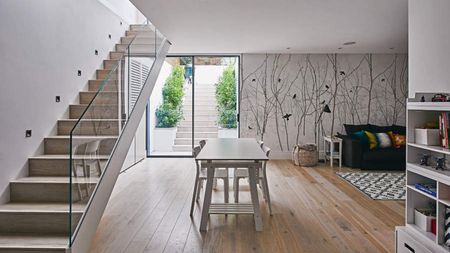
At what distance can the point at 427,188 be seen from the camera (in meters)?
2.61

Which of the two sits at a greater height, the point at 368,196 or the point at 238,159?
the point at 238,159

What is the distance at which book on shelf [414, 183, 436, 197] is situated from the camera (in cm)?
252

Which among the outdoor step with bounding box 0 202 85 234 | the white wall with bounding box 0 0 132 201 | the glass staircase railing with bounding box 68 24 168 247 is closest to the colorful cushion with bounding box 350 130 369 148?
the glass staircase railing with bounding box 68 24 168 247

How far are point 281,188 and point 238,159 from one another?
220 centimetres

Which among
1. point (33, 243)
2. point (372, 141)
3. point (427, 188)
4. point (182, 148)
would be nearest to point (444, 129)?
point (427, 188)

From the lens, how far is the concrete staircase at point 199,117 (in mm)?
8948

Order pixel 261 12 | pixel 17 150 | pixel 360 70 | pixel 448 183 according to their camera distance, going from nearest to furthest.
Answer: pixel 448 183 → pixel 17 150 → pixel 261 12 → pixel 360 70

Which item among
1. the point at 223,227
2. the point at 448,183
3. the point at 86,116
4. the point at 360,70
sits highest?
the point at 360,70

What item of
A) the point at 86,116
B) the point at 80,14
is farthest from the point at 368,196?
the point at 80,14

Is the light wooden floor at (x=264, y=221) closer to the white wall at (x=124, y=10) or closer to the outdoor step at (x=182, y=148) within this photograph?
the outdoor step at (x=182, y=148)

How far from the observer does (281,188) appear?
5.52m

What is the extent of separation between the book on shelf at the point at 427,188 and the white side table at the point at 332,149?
15.9 feet

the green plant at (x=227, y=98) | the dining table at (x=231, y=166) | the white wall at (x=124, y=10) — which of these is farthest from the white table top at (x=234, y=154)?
the green plant at (x=227, y=98)

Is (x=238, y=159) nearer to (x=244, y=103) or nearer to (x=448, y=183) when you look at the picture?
(x=448, y=183)
